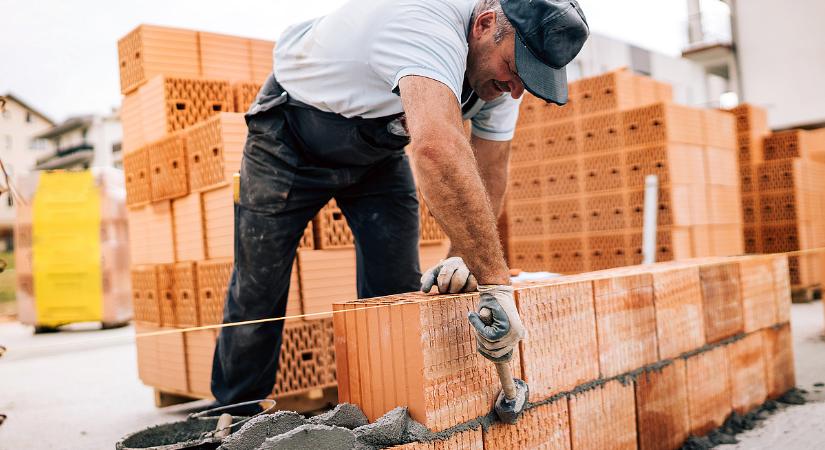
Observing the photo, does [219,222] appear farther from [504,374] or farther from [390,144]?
[504,374]

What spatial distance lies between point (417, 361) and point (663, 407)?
153 cm

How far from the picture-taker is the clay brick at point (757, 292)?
381 cm

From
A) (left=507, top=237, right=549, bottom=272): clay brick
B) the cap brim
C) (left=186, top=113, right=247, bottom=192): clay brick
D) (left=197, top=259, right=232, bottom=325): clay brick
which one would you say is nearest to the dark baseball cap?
the cap brim

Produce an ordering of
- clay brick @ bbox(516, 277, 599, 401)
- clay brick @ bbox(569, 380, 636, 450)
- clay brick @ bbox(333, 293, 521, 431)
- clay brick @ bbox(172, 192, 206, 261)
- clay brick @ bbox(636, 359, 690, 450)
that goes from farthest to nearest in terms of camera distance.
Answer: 1. clay brick @ bbox(172, 192, 206, 261)
2. clay brick @ bbox(636, 359, 690, 450)
3. clay brick @ bbox(569, 380, 636, 450)
4. clay brick @ bbox(516, 277, 599, 401)
5. clay brick @ bbox(333, 293, 521, 431)

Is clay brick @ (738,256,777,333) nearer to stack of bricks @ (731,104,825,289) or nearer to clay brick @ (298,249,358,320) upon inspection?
clay brick @ (298,249,358,320)

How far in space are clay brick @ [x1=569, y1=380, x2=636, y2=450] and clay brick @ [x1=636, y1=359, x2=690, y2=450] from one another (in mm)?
73

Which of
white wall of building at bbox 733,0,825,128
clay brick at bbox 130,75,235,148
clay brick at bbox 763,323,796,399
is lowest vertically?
clay brick at bbox 763,323,796,399

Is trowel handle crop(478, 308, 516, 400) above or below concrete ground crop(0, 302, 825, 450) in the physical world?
above

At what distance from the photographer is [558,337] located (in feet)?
8.43

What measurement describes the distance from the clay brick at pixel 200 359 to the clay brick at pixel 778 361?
3.17 meters

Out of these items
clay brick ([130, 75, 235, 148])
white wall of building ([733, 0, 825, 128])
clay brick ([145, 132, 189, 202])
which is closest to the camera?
clay brick ([145, 132, 189, 202])

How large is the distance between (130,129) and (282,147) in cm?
290

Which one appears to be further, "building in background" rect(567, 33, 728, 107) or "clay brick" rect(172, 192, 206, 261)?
"building in background" rect(567, 33, 728, 107)

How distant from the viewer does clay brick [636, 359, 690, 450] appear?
296 centimetres
